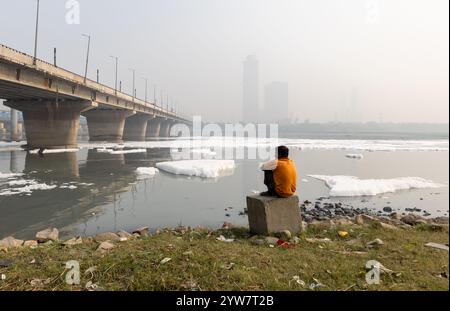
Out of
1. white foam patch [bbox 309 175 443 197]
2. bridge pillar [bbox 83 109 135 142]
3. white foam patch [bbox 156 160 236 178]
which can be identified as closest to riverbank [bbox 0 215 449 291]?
white foam patch [bbox 309 175 443 197]

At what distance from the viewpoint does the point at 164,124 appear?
132 metres

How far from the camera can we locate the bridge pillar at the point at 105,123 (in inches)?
2542

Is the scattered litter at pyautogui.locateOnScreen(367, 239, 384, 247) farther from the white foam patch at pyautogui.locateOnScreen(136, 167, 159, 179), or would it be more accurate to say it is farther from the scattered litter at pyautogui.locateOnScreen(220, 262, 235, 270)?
the white foam patch at pyautogui.locateOnScreen(136, 167, 159, 179)

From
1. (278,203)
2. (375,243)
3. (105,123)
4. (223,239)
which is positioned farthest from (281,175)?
(105,123)

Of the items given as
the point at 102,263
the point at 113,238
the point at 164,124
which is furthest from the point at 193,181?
the point at 164,124

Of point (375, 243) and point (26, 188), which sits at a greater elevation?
point (375, 243)

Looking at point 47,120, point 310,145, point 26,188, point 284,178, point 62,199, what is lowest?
point 62,199

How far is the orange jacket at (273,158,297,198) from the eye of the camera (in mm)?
6859

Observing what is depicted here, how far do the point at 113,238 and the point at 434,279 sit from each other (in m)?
6.35

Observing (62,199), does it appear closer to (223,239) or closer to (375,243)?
(223,239)

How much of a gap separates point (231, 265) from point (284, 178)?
2597mm

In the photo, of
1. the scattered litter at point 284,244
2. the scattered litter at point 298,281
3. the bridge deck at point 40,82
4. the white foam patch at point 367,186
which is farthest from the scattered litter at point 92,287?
the bridge deck at point 40,82

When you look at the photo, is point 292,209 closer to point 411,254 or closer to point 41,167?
point 411,254

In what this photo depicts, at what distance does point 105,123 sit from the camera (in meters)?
65.0
